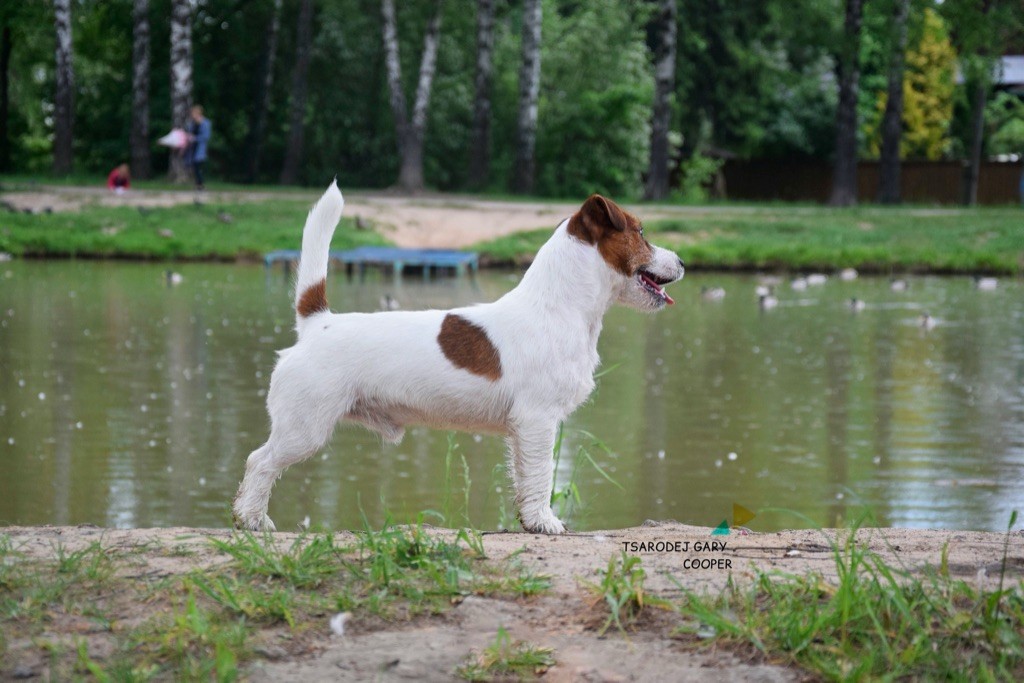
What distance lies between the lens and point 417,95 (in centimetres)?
3625

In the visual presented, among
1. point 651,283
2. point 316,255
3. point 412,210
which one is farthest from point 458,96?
point 316,255

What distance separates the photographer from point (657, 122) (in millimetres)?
35219

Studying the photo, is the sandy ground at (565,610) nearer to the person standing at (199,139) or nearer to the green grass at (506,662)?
the green grass at (506,662)

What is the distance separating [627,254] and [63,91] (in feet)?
108

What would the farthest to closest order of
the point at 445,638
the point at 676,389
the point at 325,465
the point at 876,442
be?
the point at 676,389 → the point at 876,442 → the point at 325,465 → the point at 445,638

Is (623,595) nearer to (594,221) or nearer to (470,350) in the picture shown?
(470,350)

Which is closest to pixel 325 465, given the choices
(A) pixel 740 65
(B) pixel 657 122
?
(B) pixel 657 122

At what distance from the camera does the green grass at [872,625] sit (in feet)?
12.7

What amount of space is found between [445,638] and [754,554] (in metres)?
1.58

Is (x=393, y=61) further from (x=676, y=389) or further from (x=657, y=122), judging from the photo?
(x=676, y=389)

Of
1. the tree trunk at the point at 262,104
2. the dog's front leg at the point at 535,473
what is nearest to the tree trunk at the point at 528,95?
the tree trunk at the point at 262,104

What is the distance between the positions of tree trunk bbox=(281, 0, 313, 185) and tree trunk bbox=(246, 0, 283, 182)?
1419mm

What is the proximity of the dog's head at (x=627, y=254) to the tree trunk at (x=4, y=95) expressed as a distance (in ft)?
123

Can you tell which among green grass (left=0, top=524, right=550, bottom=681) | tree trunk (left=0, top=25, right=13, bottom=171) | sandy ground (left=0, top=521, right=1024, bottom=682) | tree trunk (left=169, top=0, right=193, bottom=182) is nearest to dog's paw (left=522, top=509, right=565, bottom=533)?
sandy ground (left=0, top=521, right=1024, bottom=682)
